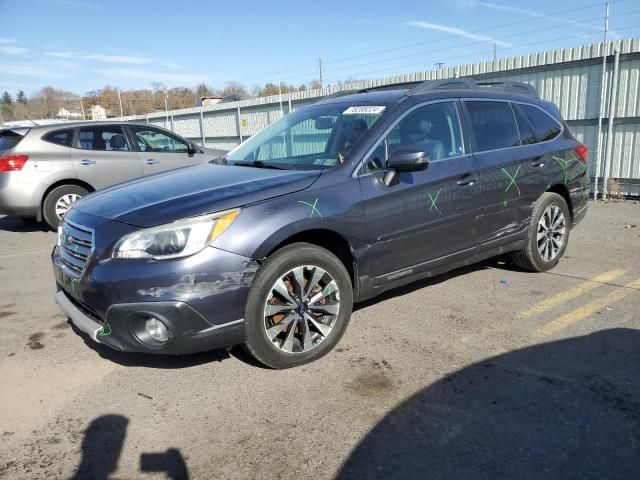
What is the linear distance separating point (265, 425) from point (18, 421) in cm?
140

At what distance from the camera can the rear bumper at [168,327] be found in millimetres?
2871

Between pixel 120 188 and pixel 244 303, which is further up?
pixel 120 188

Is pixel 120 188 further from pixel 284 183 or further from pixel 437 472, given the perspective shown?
pixel 437 472

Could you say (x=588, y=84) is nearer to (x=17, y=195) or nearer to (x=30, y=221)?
(x=17, y=195)

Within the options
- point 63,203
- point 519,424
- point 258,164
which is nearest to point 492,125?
point 258,164

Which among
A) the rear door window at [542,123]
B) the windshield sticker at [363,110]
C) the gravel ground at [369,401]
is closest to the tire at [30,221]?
the gravel ground at [369,401]

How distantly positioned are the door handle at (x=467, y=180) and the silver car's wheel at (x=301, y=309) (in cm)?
145

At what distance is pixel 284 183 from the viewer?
11.0 feet

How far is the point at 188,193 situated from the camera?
130 inches

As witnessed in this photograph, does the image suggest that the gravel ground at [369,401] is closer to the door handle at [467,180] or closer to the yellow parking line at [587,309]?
the yellow parking line at [587,309]

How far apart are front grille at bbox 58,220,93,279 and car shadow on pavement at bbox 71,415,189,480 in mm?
967

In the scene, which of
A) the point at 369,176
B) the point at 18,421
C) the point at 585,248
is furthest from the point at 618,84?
the point at 18,421

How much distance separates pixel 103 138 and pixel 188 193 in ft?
19.3

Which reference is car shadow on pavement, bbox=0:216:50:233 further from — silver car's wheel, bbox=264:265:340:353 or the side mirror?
the side mirror
